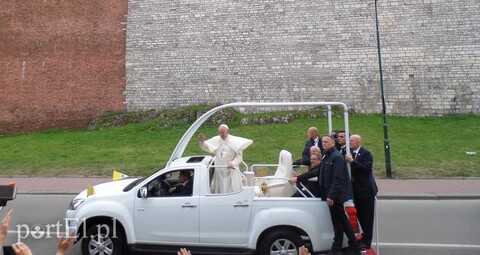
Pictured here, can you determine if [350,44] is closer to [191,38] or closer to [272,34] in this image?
[272,34]

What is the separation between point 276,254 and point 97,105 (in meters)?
20.6

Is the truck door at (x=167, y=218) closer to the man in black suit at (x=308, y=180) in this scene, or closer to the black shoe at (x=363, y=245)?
the man in black suit at (x=308, y=180)

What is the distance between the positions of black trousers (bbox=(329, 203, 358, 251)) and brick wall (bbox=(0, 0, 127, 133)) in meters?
20.2

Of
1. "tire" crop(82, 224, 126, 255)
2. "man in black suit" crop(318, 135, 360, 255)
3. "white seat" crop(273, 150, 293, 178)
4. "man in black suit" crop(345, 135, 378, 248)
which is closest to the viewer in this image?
"man in black suit" crop(318, 135, 360, 255)

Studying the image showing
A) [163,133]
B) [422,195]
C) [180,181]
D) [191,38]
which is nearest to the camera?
[180,181]

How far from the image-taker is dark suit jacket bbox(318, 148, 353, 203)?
5523 mm

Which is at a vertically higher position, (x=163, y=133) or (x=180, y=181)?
(x=163, y=133)

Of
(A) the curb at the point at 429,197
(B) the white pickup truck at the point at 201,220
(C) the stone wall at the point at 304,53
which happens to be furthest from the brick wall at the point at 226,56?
(B) the white pickup truck at the point at 201,220

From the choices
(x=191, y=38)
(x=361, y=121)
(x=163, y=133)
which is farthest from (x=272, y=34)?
(x=163, y=133)

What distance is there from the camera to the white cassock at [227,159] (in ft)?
20.1

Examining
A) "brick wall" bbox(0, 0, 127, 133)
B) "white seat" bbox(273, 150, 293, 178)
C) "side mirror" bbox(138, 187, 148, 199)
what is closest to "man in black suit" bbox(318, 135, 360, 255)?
"white seat" bbox(273, 150, 293, 178)

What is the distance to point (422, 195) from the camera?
1019 centimetres

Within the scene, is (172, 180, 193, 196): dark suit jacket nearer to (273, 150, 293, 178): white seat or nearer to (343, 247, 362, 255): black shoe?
(273, 150, 293, 178): white seat

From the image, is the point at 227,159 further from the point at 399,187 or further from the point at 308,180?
the point at 399,187
